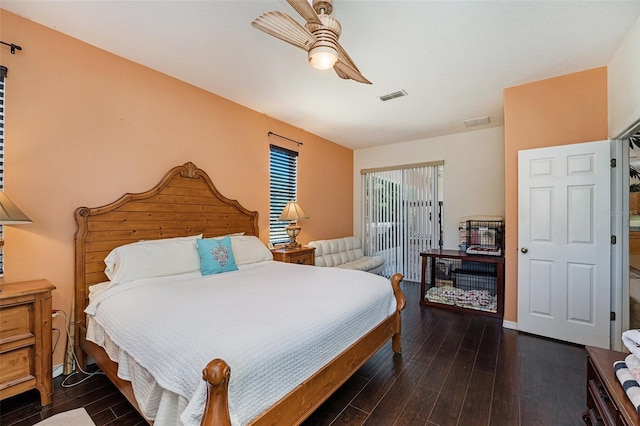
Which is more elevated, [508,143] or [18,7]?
[18,7]

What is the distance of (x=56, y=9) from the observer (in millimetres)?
1989

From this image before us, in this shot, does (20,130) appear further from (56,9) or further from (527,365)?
(527,365)

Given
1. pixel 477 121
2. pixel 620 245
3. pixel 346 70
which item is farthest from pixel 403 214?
pixel 346 70

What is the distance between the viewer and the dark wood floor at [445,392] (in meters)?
1.73

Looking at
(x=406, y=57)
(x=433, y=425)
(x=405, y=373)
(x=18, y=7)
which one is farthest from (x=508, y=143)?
(x=18, y=7)

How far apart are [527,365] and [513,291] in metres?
0.98

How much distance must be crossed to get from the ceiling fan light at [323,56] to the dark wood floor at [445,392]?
2198 millimetres

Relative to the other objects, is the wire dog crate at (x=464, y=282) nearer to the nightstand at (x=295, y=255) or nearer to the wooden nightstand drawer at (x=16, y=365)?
the nightstand at (x=295, y=255)

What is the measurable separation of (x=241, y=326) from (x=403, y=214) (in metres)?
4.48

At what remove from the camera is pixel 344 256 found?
489cm

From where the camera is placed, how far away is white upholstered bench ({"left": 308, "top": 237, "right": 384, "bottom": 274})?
4496 mm

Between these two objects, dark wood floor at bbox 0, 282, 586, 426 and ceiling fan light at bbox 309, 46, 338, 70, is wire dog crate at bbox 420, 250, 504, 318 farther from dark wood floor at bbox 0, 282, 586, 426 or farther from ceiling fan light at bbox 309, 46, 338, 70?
ceiling fan light at bbox 309, 46, 338, 70

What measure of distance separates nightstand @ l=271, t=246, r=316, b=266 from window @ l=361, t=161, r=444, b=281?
210 centimetres

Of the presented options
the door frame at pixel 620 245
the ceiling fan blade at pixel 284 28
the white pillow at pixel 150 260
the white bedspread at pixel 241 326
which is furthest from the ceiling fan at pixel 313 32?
the door frame at pixel 620 245
